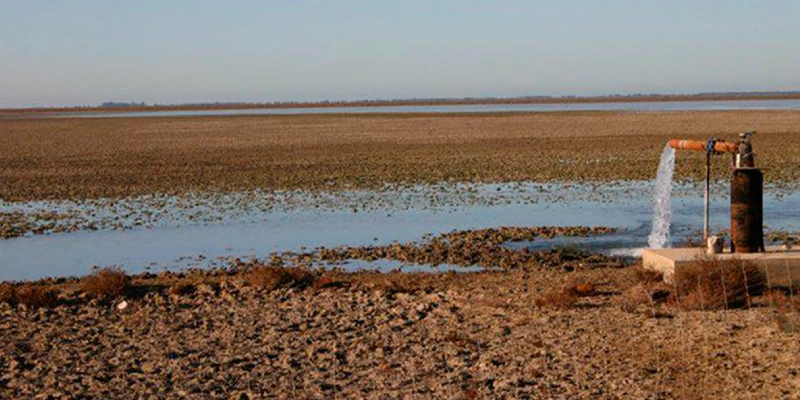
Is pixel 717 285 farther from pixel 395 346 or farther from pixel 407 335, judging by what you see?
pixel 395 346

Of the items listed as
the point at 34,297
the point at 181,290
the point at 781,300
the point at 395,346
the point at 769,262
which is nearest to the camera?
the point at 395,346

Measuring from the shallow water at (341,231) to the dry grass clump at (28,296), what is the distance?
9.98ft

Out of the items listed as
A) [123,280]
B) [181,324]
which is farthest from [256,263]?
[181,324]

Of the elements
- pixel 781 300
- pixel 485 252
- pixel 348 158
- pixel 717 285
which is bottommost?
pixel 348 158

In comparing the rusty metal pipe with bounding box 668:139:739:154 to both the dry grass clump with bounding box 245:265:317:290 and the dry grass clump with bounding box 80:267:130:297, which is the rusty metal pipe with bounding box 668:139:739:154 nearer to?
the dry grass clump with bounding box 245:265:317:290

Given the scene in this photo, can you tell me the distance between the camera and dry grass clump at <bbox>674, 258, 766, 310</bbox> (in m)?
13.0

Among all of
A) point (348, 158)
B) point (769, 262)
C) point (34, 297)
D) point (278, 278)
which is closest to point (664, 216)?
point (769, 262)

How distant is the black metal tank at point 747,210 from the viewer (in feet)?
46.7

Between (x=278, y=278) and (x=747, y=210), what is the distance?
6.64 metres

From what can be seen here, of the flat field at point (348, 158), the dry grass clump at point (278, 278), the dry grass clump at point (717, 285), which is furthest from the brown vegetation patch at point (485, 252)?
the flat field at point (348, 158)

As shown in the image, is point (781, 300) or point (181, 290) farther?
point (181, 290)

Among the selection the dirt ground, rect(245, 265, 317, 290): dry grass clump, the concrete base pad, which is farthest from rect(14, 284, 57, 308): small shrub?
the concrete base pad

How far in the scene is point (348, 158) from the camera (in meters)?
44.8

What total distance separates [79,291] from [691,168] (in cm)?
2467
